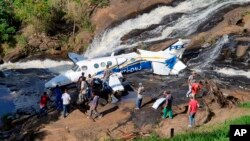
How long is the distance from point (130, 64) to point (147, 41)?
6609mm

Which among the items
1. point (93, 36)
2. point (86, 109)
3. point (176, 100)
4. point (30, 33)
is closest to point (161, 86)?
point (176, 100)

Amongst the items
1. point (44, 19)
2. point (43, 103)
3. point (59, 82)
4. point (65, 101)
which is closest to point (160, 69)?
point (59, 82)

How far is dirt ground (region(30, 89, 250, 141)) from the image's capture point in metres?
21.9

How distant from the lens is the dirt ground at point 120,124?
21.9 m

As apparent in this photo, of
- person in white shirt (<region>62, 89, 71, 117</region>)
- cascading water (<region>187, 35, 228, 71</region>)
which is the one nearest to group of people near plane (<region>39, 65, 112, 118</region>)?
person in white shirt (<region>62, 89, 71, 117</region>)

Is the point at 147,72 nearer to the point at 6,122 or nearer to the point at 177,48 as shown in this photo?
the point at 177,48

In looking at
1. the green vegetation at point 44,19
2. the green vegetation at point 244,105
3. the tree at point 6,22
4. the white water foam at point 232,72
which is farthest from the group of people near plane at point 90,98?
the tree at point 6,22

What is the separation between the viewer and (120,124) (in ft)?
74.9

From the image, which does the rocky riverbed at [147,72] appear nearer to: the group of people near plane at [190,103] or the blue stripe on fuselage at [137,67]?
the blue stripe on fuselage at [137,67]

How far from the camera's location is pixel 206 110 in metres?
23.2

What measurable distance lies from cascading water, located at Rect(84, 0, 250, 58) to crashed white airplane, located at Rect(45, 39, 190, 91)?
222 inches

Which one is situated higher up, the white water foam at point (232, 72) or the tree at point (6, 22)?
the tree at point (6, 22)

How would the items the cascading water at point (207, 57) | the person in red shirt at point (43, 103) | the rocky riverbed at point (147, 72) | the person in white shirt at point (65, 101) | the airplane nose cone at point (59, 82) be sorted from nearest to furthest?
the person in white shirt at point (65, 101)
the rocky riverbed at point (147, 72)
the person in red shirt at point (43, 103)
the airplane nose cone at point (59, 82)
the cascading water at point (207, 57)

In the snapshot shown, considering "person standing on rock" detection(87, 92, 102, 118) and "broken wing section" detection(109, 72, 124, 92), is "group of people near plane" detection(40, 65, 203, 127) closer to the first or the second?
"person standing on rock" detection(87, 92, 102, 118)
